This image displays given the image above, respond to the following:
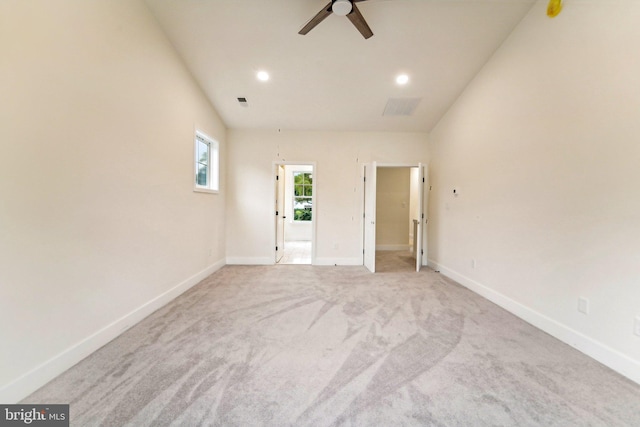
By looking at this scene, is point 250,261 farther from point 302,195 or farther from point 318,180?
point 302,195

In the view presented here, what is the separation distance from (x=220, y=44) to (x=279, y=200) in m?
2.83

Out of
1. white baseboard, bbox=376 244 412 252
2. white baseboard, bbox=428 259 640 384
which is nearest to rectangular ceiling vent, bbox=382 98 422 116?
white baseboard, bbox=428 259 640 384

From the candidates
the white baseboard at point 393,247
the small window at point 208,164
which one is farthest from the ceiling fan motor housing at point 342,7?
the white baseboard at point 393,247

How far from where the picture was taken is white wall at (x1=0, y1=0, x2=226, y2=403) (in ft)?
4.82

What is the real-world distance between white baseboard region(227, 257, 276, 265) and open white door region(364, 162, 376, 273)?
183cm

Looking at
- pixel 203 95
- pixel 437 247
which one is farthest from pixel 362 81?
pixel 437 247

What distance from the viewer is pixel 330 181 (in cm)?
496

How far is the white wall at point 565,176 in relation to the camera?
6.04ft

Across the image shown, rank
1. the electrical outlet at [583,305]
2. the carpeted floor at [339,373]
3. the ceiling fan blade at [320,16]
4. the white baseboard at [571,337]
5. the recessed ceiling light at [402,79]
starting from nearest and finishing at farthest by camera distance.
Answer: the carpeted floor at [339,373]
the white baseboard at [571,337]
the electrical outlet at [583,305]
the ceiling fan blade at [320,16]
the recessed ceiling light at [402,79]

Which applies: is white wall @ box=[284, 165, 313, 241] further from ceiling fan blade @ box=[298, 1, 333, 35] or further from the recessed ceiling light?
ceiling fan blade @ box=[298, 1, 333, 35]

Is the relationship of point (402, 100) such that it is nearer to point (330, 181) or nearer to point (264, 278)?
point (330, 181)

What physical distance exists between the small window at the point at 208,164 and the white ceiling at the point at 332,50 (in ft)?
2.03

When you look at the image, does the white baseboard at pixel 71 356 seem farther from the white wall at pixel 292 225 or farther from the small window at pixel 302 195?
the small window at pixel 302 195

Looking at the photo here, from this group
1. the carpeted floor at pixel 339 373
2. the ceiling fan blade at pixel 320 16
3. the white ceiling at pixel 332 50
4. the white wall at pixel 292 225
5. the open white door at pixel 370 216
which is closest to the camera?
the carpeted floor at pixel 339 373
